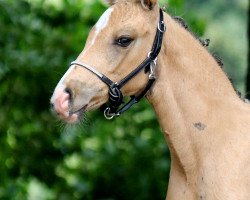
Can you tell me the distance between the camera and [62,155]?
10.6 meters

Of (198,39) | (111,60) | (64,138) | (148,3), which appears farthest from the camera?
(64,138)

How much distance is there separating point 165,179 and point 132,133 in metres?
0.59

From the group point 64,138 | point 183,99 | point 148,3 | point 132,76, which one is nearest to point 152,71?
point 132,76

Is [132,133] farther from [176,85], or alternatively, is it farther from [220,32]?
[220,32]

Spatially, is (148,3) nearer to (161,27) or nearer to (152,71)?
(161,27)

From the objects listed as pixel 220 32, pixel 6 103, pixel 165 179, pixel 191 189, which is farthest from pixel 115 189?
pixel 220 32

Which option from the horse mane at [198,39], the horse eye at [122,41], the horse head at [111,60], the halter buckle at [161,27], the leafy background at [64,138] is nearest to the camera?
the horse head at [111,60]

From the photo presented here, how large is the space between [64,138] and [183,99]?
12.5 feet

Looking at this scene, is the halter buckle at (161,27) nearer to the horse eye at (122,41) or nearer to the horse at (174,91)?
the horse at (174,91)

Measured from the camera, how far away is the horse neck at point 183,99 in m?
6.70

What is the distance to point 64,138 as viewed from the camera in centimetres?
1038

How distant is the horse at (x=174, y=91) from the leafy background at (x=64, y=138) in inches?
130

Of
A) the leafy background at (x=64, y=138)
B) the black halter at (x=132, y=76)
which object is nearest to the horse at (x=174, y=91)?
the black halter at (x=132, y=76)

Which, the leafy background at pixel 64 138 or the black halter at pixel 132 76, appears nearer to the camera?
the black halter at pixel 132 76
